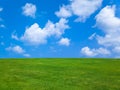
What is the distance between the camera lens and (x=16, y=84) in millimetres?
31984

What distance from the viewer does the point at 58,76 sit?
1399 inches

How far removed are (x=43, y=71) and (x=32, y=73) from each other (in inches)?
71.1

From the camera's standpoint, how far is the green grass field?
31.6m

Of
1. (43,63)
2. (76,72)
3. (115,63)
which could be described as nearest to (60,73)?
(76,72)

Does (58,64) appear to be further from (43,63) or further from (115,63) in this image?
(115,63)

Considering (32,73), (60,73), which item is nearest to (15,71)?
A: (32,73)

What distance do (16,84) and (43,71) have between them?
7050 millimetres

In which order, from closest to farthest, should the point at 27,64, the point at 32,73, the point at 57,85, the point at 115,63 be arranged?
1. the point at 57,85
2. the point at 32,73
3. the point at 27,64
4. the point at 115,63

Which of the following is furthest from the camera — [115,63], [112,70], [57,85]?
[115,63]

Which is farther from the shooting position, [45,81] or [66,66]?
[66,66]

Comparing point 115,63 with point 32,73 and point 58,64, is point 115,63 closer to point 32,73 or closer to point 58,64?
point 58,64

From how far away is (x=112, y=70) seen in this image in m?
41.0

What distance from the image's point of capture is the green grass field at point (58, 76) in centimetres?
3158

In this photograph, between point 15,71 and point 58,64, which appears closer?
point 15,71
